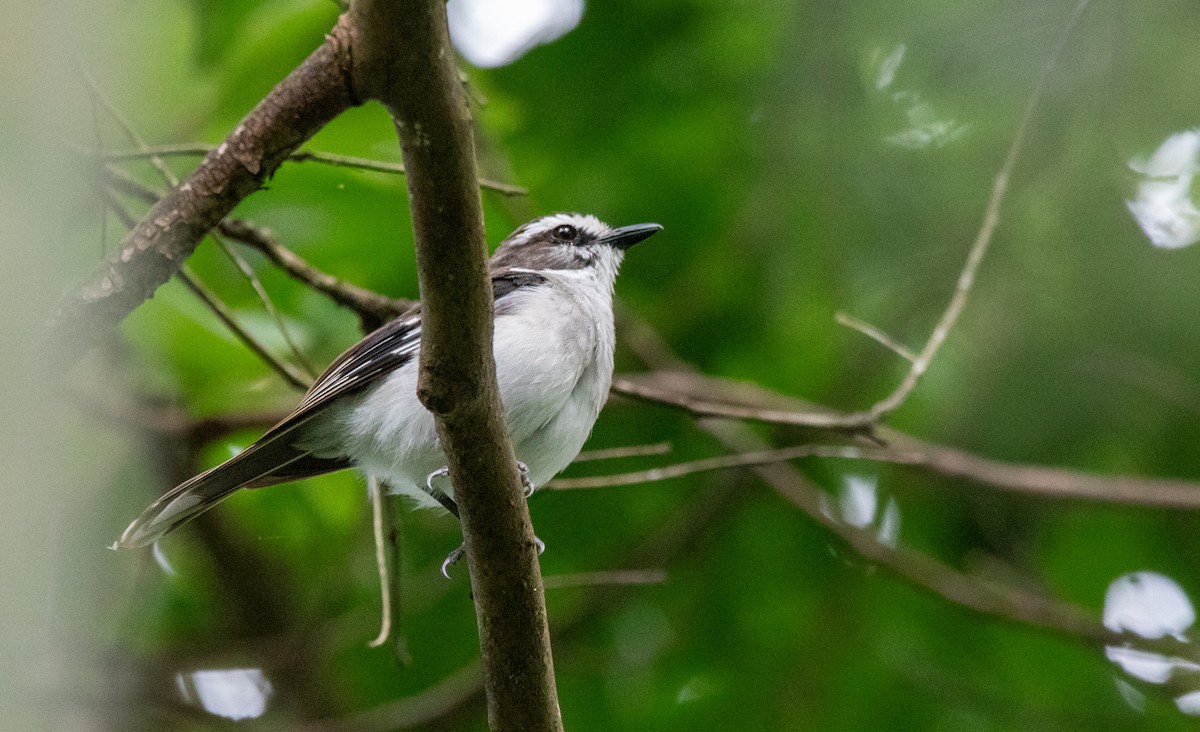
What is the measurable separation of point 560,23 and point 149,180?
7.97 ft

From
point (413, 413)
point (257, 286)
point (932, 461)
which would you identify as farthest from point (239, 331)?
point (932, 461)

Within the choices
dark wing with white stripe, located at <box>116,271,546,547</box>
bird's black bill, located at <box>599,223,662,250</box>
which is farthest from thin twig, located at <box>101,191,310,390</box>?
bird's black bill, located at <box>599,223,662,250</box>

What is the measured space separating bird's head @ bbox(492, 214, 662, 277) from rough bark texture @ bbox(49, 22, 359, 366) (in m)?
2.41

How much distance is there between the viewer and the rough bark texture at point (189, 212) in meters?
3.09

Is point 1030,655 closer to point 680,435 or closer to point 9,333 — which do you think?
point 680,435

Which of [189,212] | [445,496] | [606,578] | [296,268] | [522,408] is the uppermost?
[296,268]

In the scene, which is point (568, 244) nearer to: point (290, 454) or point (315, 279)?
point (315, 279)

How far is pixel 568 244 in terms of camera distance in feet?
18.6

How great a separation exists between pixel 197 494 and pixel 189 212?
1.54 metres

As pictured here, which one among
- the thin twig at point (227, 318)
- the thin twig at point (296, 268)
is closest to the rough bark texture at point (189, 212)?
the thin twig at point (227, 318)

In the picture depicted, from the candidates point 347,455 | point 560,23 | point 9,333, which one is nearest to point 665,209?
point 560,23

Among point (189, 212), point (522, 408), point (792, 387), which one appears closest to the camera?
point (189, 212)

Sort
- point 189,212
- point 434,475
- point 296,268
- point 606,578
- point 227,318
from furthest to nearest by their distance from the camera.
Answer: point 606,578, point 296,268, point 227,318, point 434,475, point 189,212

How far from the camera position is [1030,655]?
7035 millimetres
